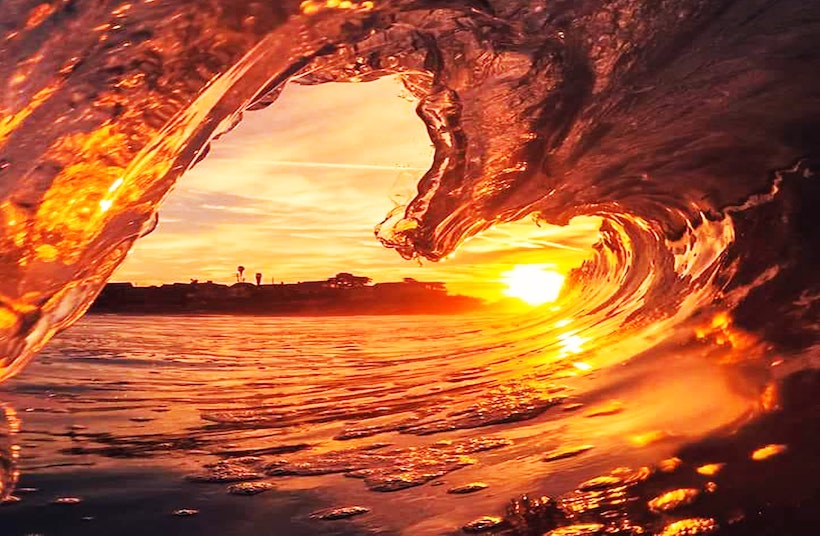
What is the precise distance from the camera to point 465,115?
4.16 metres

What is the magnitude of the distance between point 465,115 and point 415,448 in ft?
5.62

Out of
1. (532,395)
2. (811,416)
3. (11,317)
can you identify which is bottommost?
(811,416)

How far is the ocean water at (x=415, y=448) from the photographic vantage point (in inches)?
96.3

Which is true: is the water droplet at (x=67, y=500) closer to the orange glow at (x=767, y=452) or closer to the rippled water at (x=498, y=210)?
the rippled water at (x=498, y=210)

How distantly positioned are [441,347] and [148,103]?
6110 millimetres

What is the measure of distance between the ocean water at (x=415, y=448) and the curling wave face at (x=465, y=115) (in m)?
0.56

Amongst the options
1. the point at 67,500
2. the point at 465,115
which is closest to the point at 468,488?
the point at 67,500

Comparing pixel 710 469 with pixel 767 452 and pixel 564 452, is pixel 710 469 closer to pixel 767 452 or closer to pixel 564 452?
pixel 767 452

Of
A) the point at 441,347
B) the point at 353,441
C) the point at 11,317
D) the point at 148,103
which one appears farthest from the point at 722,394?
the point at 441,347

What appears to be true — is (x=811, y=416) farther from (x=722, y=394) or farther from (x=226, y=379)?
(x=226, y=379)

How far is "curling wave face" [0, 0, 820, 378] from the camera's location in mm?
2234

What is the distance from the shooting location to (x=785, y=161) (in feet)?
14.4

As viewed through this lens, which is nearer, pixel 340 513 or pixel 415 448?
pixel 340 513

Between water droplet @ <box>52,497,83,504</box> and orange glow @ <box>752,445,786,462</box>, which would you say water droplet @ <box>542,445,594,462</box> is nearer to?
orange glow @ <box>752,445,786,462</box>
